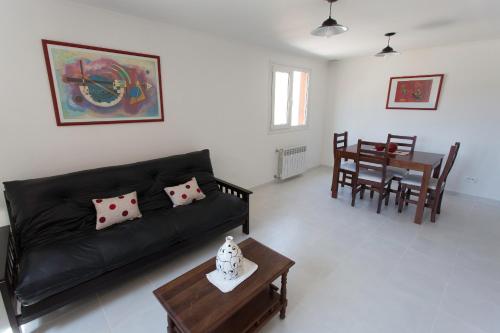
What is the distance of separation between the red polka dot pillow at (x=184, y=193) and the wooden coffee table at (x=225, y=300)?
0.91 m

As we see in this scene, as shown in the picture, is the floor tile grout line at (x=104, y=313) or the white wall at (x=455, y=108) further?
the white wall at (x=455, y=108)

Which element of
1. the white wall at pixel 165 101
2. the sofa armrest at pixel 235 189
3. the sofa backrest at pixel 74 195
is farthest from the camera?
the sofa armrest at pixel 235 189

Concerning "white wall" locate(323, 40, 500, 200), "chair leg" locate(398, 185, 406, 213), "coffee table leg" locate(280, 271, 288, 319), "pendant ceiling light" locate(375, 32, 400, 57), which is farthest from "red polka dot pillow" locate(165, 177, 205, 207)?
"white wall" locate(323, 40, 500, 200)

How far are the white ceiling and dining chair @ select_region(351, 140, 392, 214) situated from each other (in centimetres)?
134

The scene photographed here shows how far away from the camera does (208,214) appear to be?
87.5 inches

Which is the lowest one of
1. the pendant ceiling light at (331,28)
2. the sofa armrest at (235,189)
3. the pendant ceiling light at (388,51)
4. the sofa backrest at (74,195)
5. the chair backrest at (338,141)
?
the sofa armrest at (235,189)

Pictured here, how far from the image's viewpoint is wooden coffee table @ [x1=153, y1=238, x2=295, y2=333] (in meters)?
1.17

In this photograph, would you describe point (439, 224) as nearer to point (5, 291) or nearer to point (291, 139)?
point (291, 139)

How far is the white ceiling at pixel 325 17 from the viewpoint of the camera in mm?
2055

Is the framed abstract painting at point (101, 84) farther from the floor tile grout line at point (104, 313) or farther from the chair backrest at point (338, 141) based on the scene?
the chair backrest at point (338, 141)

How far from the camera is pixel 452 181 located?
12.6 feet

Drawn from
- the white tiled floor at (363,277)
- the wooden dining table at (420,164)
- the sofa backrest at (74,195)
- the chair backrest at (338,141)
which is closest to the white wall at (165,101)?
the sofa backrest at (74,195)

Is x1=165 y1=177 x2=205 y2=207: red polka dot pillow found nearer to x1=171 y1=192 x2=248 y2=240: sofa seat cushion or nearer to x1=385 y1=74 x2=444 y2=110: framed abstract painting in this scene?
x1=171 y1=192 x2=248 y2=240: sofa seat cushion

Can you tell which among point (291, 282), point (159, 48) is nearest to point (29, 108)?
point (159, 48)
